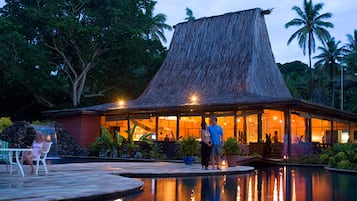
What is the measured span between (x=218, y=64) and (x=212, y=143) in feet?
43.9

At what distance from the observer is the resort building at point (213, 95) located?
22094 millimetres

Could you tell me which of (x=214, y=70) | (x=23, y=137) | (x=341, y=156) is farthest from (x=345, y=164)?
(x=23, y=137)

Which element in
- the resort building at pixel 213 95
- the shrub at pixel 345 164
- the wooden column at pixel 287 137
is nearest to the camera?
the shrub at pixel 345 164

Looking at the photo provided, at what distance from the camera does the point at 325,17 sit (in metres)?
37.9

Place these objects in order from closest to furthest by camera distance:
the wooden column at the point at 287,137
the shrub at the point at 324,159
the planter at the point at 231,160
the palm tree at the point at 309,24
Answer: the planter at the point at 231,160 → the shrub at the point at 324,159 → the wooden column at the point at 287,137 → the palm tree at the point at 309,24

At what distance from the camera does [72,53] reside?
32.3m

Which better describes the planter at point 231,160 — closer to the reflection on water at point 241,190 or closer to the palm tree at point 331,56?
the reflection on water at point 241,190

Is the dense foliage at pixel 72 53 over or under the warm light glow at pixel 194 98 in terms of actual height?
over

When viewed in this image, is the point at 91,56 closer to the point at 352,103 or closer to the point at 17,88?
the point at 17,88

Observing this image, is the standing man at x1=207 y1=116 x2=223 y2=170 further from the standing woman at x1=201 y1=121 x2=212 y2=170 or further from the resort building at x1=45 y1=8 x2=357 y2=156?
the resort building at x1=45 y1=8 x2=357 y2=156

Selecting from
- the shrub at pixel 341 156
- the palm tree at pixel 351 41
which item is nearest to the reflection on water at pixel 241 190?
the shrub at pixel 341 156

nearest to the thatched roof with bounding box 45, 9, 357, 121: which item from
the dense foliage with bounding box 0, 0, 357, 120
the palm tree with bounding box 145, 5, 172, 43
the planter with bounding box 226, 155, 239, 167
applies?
the dense foliage with bounding box 0, 0, 357, 120

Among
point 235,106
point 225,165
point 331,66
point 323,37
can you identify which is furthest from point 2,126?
point 331,66

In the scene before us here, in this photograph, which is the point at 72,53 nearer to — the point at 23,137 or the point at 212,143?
the point at 23,137
